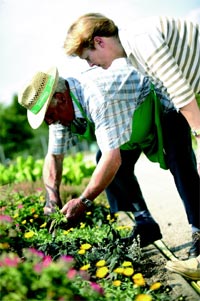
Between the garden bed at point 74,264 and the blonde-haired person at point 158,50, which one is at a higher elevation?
the blonde-haired person at point 158,50

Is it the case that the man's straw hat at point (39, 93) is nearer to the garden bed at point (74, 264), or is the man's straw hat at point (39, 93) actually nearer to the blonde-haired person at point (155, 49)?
the blonde-haired person at point (155, 49)

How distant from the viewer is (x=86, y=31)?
2521mm

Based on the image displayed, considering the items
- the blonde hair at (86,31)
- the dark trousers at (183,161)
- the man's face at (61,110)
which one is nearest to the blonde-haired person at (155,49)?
the blonde hair at (86,31)

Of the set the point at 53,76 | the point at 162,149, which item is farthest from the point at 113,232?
the point at 53,76

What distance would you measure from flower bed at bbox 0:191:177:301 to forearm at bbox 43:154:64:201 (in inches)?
10.8

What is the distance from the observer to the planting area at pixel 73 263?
1398 mm

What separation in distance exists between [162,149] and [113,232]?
2.03ft

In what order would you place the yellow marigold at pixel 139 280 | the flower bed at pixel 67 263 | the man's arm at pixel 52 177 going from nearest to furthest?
the flower bed at pixel 67 263 → the yellow marigold at pixel 139 280 → the man's arm at pixel 52 177

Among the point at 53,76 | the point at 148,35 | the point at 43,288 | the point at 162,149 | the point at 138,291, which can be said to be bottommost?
the point at 138,291

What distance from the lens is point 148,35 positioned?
7.23 feet

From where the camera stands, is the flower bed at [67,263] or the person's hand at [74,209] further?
the person's hand at [74,209]

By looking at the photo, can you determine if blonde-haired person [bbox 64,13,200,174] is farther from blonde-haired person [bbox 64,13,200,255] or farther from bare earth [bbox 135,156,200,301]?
bare earth [bbox 135,156,200,301]

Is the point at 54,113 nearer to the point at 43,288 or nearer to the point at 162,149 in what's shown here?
the point at 162,149

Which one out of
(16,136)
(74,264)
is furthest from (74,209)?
(16,136)
